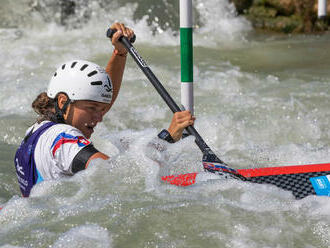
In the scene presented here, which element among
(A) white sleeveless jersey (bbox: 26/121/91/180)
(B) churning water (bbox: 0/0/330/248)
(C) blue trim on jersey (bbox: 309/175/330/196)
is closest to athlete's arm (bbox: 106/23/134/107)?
(B) churning water (bbox: 0/0/330/248)

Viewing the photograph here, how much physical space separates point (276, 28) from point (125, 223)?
27.5 ft

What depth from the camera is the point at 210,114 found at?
650 centimetres

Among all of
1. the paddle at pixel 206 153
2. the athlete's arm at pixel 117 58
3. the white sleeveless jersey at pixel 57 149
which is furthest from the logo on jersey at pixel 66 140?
the athlete's arm at pixel 117 58

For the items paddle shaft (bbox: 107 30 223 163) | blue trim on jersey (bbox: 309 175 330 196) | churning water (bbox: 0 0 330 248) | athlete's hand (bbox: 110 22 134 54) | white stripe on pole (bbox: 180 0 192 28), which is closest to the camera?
churning water (bbox: 0 0 330 248)

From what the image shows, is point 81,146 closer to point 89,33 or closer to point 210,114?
point 210,114

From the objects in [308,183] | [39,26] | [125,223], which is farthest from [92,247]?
[39,26]

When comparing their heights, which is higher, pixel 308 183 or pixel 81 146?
pixel 81 146

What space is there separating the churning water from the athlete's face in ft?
0.76

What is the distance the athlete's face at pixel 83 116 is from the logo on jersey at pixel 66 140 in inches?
9.0

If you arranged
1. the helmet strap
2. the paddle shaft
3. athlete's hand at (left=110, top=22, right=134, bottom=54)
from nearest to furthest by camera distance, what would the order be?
the helmet strap
the paddle shaft
athlete's hand at (left=110, top=22, right=134, bottom=54)

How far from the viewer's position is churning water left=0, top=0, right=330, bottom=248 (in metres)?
3.18

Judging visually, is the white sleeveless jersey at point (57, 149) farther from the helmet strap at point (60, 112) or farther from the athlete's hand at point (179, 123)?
the athlete's hand at point (179, 123)

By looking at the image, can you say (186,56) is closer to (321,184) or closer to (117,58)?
(117,58)

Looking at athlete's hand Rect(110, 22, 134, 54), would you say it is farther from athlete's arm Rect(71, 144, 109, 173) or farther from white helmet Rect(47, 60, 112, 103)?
athlete's arm Rect(71, 144, 109, 173)
